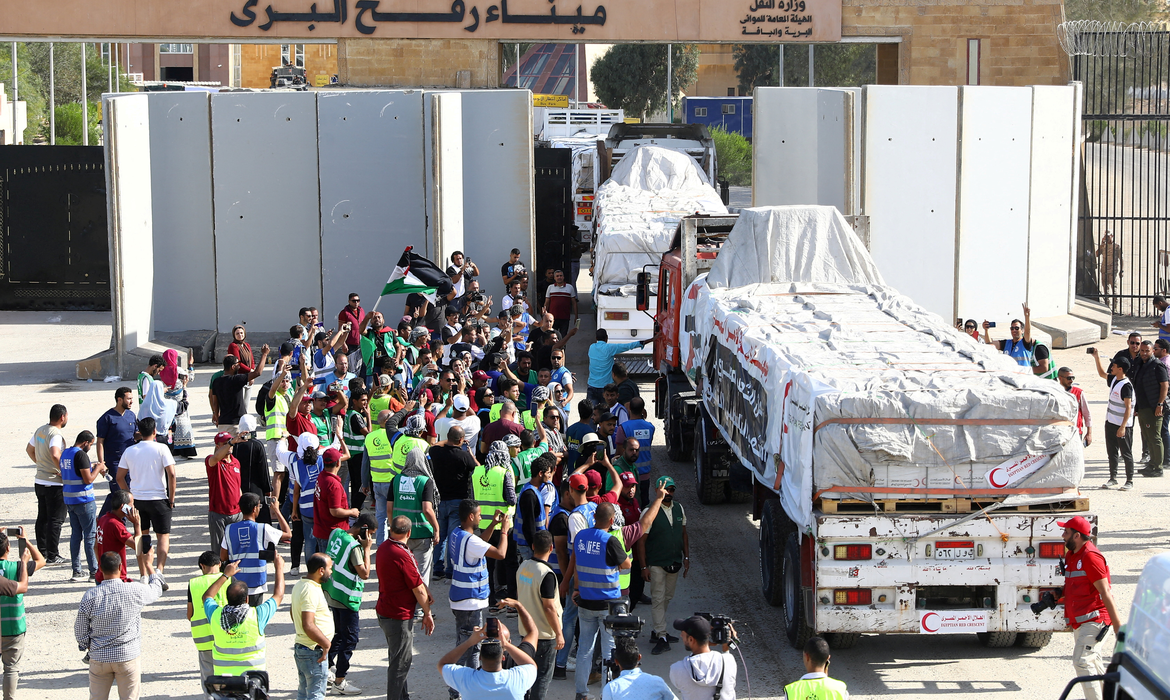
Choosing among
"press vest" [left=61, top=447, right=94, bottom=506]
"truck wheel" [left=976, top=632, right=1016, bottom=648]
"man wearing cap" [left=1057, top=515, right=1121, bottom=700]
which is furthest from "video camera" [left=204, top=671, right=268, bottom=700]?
"truck wheel" [left=976, top=632, right=1016, bottom=648]

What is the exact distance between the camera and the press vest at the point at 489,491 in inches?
406

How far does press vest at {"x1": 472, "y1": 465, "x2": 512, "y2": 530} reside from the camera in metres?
10.3

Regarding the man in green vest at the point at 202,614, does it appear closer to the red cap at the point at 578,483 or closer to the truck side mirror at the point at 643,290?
the red cap at the point at 578,483

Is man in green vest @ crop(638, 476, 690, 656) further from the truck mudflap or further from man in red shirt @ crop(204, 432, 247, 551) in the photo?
man in red shirt @ crop(204, 432, 247, 551)

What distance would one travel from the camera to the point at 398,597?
8844 millimetres

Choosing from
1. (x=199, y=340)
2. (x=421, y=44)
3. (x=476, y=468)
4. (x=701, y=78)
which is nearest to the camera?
(x=476, y=468)

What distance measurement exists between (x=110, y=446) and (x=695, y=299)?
6.46 m

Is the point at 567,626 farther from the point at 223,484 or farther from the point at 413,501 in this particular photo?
the point at 223,484

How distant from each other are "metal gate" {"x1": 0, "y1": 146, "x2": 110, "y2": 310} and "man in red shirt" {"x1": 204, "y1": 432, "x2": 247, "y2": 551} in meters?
18.1

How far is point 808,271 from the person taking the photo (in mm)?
14344

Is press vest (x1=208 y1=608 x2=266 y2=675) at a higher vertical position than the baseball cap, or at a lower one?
lower

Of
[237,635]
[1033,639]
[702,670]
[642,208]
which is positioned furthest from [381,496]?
[642,208]

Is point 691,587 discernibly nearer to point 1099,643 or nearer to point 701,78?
point 1099,643

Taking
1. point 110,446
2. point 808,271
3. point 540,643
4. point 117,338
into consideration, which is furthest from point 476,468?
point 117,338
